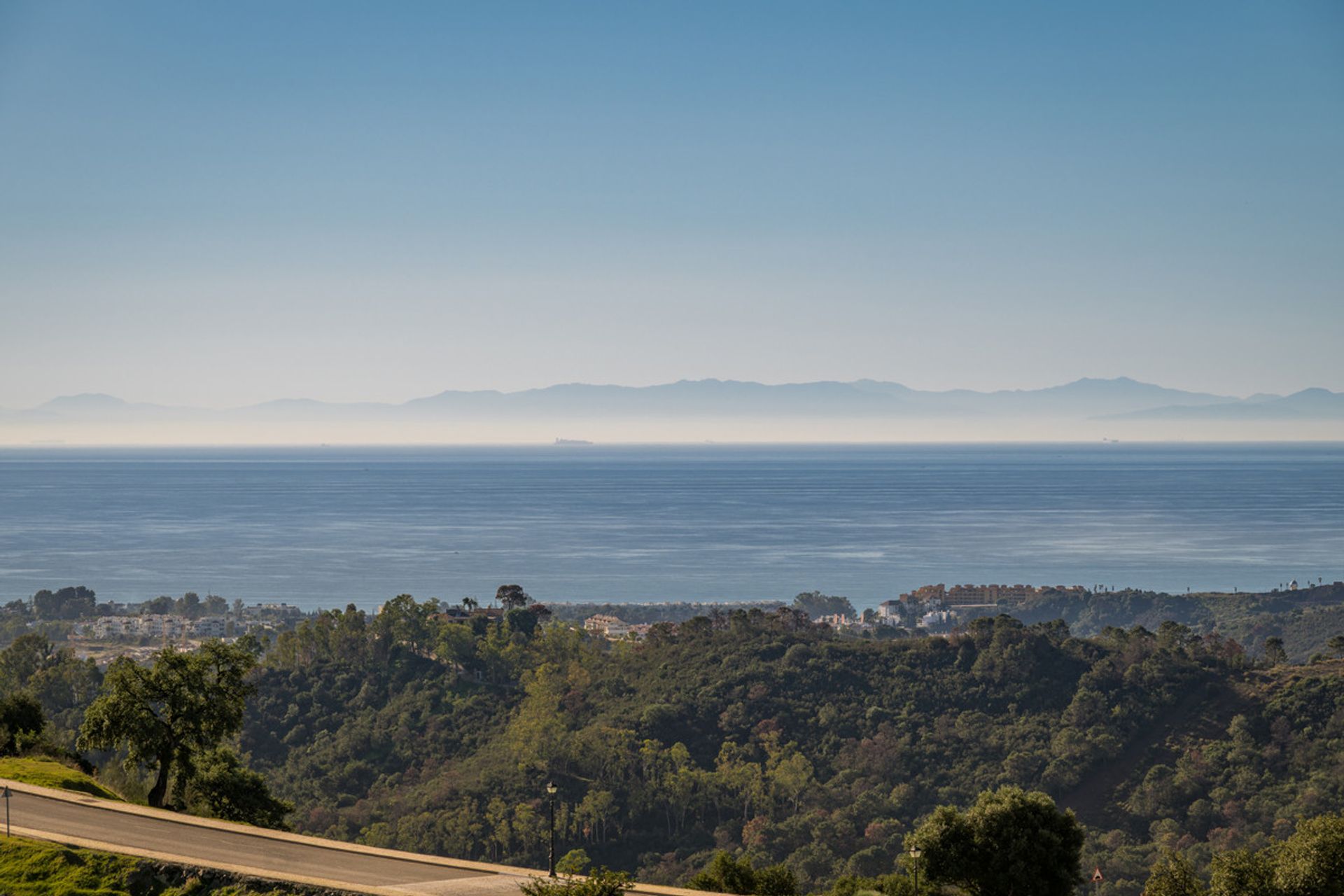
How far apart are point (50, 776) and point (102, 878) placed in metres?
8.64

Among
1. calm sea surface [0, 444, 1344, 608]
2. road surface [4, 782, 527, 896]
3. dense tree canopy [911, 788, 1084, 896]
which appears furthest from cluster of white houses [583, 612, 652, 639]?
dense tree canopy [911, 788, 1084, 896]

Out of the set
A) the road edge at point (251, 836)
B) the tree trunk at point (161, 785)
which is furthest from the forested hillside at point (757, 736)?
the road edge at point (251, 836)

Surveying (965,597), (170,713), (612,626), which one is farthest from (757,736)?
(965,597)

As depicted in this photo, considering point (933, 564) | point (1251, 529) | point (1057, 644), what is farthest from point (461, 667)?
point (1251, 529)

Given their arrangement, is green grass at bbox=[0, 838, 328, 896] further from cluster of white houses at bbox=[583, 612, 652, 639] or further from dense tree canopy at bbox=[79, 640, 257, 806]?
cluster of white houses at bbox=[583, 612, 652, 639]

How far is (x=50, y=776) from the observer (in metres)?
29.8

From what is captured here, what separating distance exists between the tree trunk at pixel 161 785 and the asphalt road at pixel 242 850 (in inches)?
127

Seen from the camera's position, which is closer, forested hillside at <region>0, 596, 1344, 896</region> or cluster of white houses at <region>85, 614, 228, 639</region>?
forested hillside at <region>0, 596, 1344, 896</region>

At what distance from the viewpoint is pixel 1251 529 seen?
573ft

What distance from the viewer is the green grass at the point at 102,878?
875 inches

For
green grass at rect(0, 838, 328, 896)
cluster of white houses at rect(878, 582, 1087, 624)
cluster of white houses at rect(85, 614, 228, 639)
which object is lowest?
cluster of white houses at rect(878, 582, 1087, 624)

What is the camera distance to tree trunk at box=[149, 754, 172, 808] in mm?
30594

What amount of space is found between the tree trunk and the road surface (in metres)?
2.85

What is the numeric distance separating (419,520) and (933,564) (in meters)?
93.1
